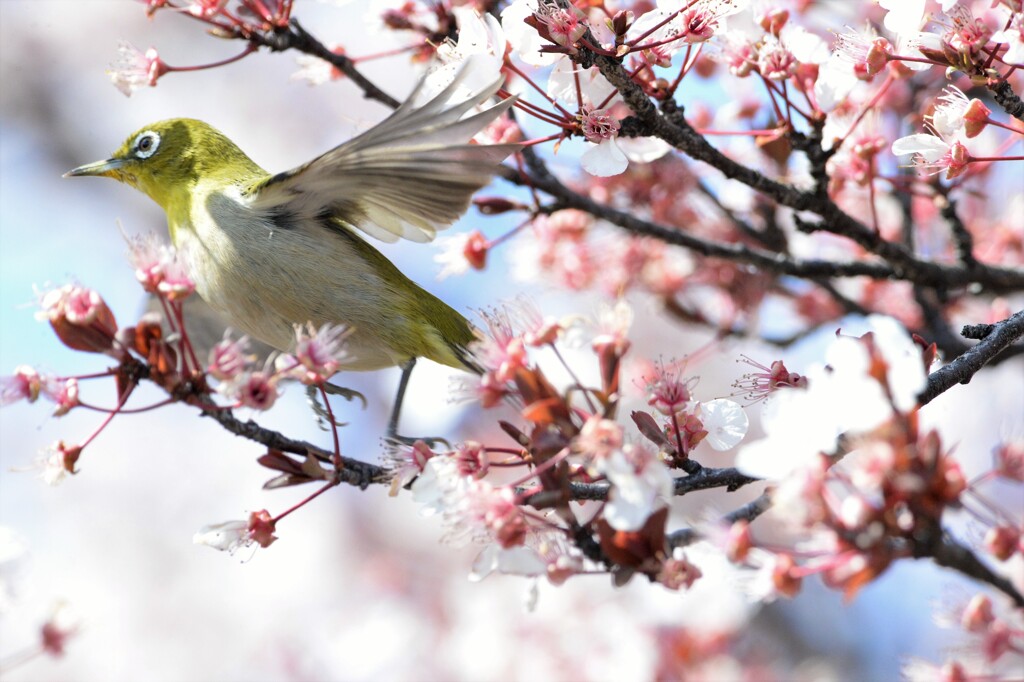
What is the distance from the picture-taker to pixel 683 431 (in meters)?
1.88

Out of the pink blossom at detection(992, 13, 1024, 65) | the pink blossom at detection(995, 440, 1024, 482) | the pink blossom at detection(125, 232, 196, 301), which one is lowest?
the pink blossom at detection(995, 440, 1024, 482)

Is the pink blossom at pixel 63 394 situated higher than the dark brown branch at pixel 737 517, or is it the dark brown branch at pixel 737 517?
the pink blossom at pixel 63 394

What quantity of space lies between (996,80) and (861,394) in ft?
2.89

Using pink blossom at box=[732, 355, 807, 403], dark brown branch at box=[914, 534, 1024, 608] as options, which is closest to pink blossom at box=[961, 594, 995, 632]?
dark brown branch at box=[914, 534, 1024, 608]

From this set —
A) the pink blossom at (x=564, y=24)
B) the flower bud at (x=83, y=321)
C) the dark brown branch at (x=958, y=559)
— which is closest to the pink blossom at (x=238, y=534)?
the flower bud at (x=83, y=321)

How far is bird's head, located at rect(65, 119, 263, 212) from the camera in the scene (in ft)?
9.93

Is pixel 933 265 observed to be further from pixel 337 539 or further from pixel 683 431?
pixel 337 539

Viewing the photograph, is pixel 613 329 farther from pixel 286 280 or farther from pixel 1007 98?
pixel 286 280

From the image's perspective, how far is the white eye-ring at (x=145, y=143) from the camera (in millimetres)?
3135

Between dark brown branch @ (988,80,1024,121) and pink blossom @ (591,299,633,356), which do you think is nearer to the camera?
pink blossom @ (591,299,633,356)

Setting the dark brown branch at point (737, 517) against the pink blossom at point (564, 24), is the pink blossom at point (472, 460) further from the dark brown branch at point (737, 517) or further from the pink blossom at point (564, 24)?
the pink blossom at point (564, 24)

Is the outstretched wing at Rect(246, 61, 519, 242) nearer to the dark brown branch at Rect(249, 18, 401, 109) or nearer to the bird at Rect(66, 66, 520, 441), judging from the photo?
the bird at Rect(66, 66, 520, 441)

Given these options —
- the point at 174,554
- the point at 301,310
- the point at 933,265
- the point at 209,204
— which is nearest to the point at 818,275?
the point at 933,265

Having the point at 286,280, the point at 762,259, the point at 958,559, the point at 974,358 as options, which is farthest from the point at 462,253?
the point at 958,559
